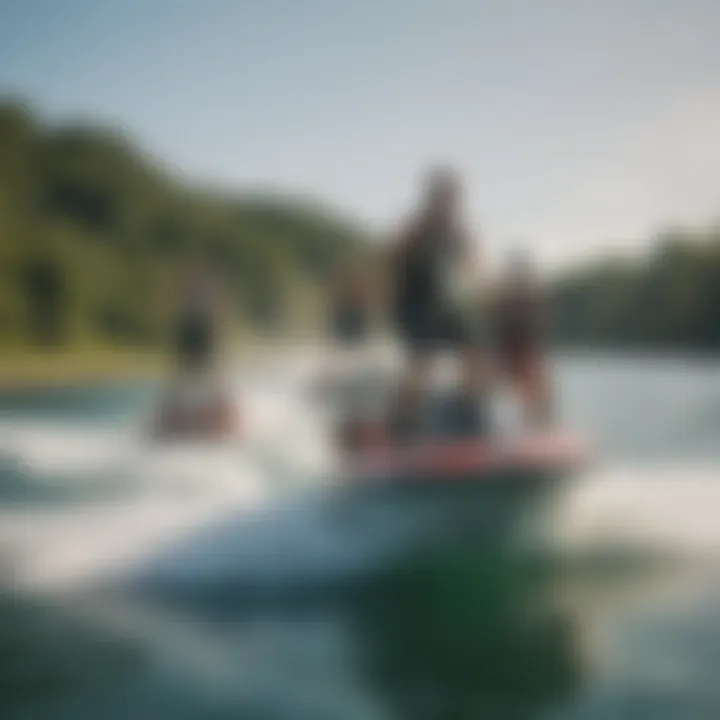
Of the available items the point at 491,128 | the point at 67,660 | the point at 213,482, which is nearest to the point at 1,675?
the point at 67,660

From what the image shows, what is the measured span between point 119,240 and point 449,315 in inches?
21.2

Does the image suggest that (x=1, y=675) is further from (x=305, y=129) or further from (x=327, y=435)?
(x=305, y=129)

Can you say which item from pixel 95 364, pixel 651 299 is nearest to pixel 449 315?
pixel 651 299

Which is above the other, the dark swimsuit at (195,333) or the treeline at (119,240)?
the treeline at (119,240)

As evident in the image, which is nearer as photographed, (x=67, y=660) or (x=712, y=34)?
(x=67, y=660)

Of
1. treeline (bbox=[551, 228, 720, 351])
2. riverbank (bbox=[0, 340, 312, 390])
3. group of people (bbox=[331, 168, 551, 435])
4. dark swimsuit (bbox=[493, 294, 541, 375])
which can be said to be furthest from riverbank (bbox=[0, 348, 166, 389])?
treeline (bbox=[551, 228, 720, 351])

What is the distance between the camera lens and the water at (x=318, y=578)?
1475 millimetres

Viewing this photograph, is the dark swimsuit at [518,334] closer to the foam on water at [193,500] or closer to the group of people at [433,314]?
the group of people at [433,314]

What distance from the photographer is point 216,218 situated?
156 centimetres

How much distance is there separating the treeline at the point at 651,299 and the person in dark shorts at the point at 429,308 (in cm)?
15

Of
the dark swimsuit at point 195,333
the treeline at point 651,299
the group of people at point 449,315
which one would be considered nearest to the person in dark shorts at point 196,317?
the dark swimsuit at point 195,333

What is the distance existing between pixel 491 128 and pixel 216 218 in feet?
1.54

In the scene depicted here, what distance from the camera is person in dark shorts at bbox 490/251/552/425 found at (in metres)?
1.54

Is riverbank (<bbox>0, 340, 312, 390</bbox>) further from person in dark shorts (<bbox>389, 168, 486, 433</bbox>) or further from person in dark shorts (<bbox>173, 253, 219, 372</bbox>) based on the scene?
person in dark shorts (<bbox>389, 168, 486, 433</bbox>)
